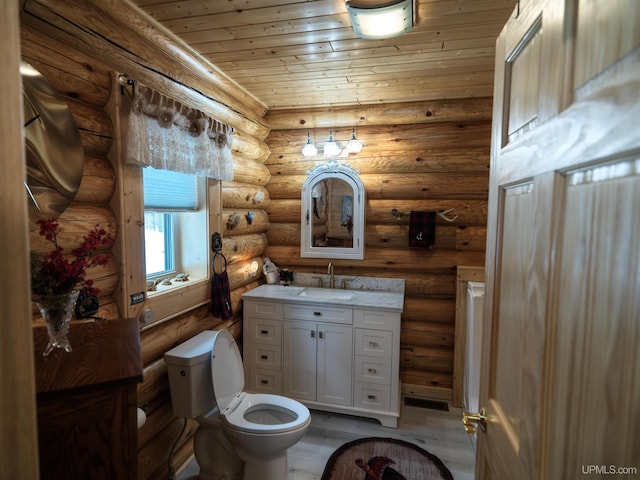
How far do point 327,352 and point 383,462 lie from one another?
87 cm

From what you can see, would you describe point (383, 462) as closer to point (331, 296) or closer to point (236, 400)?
point (236, 400)

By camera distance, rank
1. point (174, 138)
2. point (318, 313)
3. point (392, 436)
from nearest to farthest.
Answer: point (174, 138), point (392, 436), point (318, 313)

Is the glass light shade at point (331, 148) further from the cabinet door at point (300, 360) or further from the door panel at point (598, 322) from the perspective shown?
the door panel at point (598, 322)

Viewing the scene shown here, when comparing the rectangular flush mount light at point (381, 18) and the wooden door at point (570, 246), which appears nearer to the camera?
the wooden door at point (570, 246)

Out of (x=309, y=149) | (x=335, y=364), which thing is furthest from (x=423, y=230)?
(x=335, y=364)

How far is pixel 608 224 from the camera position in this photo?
0.50 metres

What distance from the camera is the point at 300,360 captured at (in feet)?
9.78

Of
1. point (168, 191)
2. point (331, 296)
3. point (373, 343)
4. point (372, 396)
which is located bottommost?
point (372, 396)

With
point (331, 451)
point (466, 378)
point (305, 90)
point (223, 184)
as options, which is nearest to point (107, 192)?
point (223, 184)

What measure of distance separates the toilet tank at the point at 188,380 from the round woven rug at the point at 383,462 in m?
0.94

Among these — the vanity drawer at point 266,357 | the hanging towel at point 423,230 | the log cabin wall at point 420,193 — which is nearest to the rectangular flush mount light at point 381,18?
the log cabin wall at point 420,193

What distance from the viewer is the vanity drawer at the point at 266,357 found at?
3035mm

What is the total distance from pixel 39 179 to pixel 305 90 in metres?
2.10

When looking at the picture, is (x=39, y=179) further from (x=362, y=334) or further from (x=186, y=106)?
(x=362, y=334)
